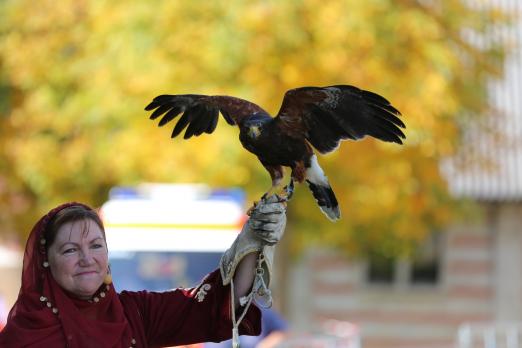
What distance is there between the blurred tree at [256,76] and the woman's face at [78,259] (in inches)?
305

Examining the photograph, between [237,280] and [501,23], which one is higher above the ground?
[501,23]

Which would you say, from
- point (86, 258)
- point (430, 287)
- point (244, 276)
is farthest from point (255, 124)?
point (430, 287)

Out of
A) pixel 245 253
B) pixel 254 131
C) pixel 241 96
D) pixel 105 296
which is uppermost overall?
pixel 241 96

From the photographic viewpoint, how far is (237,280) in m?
3.55

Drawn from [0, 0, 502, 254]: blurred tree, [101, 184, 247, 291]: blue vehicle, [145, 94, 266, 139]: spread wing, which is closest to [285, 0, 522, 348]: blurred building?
[0, 0, 502, 254]: blurred tree

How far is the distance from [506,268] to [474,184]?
1953 mm

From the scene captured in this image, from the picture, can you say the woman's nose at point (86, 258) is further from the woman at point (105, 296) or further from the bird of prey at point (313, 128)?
the bird of prey at point (313, 128)

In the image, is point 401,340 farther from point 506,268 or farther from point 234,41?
point 234,41

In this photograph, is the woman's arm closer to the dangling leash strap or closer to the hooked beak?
the dangling leash strap

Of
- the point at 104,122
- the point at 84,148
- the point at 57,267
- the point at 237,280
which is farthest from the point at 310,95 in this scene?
the point at 84,148

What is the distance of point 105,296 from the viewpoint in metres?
3.44

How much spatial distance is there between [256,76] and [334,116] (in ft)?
25.8

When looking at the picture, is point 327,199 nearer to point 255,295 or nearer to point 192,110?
point 255,295

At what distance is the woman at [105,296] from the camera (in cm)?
333
